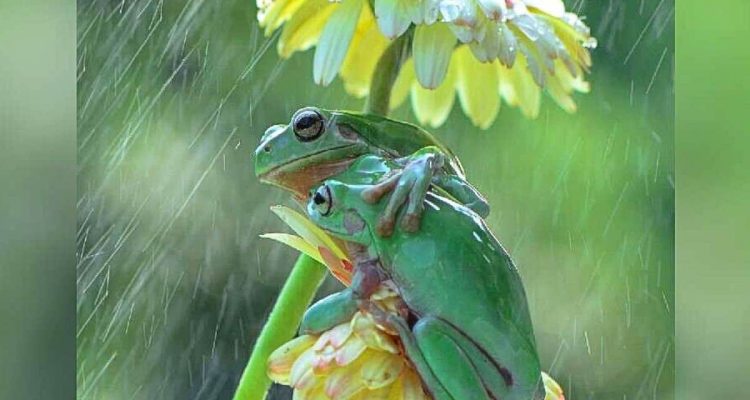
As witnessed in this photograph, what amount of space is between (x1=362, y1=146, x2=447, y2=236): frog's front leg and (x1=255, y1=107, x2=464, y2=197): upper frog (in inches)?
1.3

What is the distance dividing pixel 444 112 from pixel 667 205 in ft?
0.75

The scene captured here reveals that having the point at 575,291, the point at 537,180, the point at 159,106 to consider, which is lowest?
the point at 575,291

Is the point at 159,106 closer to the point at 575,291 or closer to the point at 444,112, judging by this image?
the point at 444,112

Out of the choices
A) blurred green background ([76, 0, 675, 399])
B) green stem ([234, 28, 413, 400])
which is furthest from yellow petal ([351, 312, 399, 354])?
blurred green background ([76, 0, 675, 399])

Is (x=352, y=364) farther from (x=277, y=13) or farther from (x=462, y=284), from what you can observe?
(x=277, y=13)

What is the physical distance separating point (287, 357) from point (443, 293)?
0.12 meters

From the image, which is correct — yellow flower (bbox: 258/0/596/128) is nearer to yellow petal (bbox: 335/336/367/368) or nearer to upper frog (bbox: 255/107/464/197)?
upper frog (bbox: 255/107/464/197)

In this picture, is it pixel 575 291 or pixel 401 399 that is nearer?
pixel 401 399

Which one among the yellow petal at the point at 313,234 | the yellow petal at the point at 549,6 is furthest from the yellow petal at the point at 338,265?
the yellow petal at the point at 549,6

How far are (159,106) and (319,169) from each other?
26 cm

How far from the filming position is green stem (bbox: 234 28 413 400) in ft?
2.52

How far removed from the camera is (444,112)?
2.77 feet
